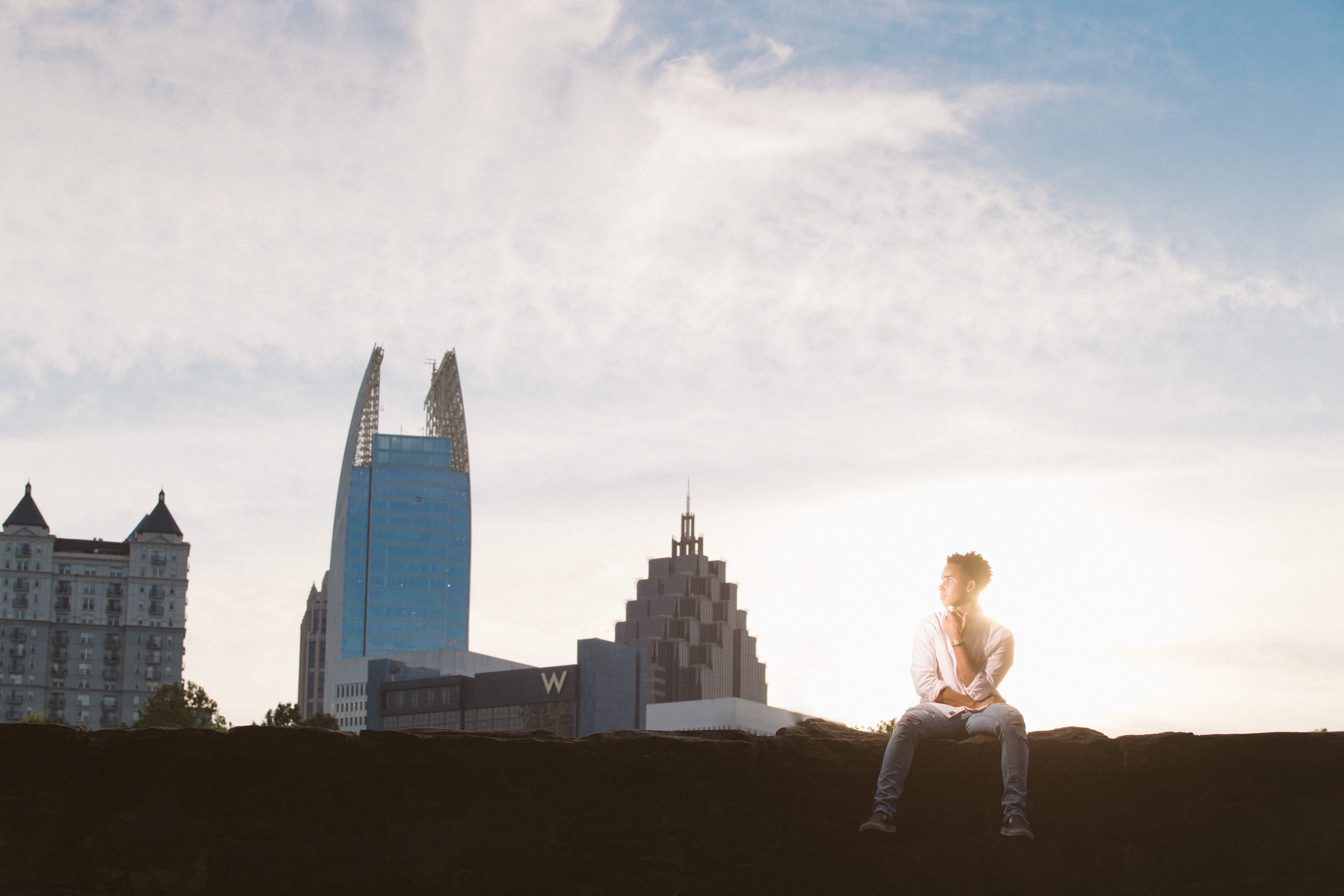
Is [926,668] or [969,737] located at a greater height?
[926,668]

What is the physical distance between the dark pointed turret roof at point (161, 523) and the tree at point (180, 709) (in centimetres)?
8137

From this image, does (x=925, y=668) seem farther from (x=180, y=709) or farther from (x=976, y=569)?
(x=180, y=709)

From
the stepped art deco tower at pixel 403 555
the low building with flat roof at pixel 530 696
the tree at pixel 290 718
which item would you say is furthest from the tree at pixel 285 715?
the stepped art deco tower at pixel 403 555

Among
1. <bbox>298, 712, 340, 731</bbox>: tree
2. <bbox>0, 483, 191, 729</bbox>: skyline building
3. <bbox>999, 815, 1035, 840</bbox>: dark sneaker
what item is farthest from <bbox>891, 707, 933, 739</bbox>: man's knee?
<bbox>0, 483, 191, 729</bbox>: skyline building

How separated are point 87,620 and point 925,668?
150 metres

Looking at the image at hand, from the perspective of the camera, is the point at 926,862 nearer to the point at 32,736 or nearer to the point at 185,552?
the point at 32,736

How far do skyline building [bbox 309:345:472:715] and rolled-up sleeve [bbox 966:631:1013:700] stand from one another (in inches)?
6601

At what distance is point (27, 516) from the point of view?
140 meters

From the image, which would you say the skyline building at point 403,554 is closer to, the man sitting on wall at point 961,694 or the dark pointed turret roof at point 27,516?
the dark pointed turret roof at point 27,516

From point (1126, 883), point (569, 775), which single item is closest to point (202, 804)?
point (569, 775)

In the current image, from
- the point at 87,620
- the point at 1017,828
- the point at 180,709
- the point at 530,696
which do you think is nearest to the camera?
the point at 1017,828

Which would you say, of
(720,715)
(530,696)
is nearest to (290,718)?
(530,696)

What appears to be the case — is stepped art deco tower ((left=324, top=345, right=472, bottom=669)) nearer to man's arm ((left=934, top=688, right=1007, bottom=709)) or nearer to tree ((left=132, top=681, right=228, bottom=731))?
tree ((left=132, top=681, right=228, bottom=731))

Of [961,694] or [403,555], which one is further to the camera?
[403,555]
